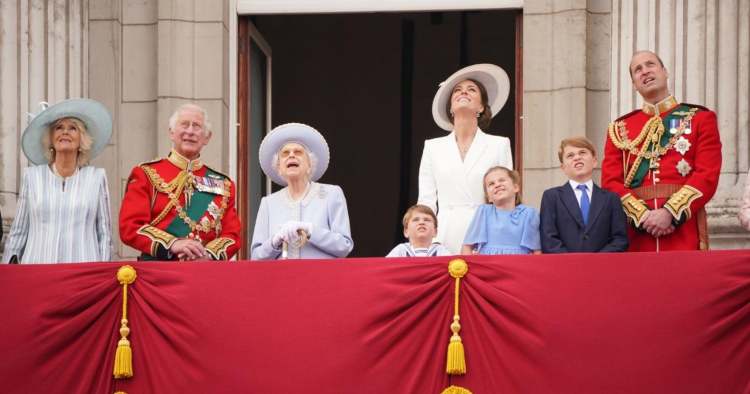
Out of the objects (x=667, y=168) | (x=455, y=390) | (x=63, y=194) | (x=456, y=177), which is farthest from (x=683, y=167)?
(x=63, y=194)

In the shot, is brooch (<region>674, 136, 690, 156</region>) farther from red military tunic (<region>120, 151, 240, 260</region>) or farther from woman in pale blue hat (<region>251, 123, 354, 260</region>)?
red military tunic (<region>120, 151, 240, 260</region>)

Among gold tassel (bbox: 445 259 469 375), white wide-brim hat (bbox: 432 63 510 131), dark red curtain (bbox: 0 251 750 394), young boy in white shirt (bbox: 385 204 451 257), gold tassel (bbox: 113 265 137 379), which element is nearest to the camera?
dark red curtain (bbox: 0 251 750 394)

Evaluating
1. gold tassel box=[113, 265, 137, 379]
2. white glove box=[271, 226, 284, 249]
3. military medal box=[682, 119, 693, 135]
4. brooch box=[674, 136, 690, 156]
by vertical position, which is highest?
military medal box=[682, 119, 693, 135]

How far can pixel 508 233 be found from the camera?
10.9 m

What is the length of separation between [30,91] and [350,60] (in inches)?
316

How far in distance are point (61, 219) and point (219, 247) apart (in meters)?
1.03

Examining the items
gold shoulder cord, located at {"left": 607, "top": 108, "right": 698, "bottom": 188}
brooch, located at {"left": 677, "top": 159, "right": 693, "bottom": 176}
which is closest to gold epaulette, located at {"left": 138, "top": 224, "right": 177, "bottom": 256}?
gold shoulder cord, located at {"left": 607, "top": 108, "right": 698, "bottom": 188}

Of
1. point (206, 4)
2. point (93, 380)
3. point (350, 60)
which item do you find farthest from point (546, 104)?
point (350, 60)

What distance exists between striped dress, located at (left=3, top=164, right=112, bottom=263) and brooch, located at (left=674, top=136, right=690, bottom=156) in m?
3.64

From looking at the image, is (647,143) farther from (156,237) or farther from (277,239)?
(156,237)

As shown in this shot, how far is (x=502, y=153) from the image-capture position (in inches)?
467

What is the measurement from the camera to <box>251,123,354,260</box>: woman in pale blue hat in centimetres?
1089

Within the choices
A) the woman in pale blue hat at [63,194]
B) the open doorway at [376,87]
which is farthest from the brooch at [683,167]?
the open doorway at [376,87]

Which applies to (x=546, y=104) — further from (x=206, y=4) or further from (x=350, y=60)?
(x=350, y=60)
